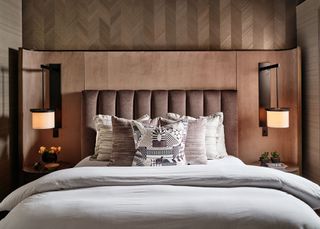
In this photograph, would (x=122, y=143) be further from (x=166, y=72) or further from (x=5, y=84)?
(x=5, y=84)

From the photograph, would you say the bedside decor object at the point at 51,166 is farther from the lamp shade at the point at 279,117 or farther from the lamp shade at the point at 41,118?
the lamp shade at the point at 279,117

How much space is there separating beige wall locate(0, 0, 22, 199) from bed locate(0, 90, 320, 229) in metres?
1.49

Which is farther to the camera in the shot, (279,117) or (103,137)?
(279,117)

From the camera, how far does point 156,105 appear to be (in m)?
3.78

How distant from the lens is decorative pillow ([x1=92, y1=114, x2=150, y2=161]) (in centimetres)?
331

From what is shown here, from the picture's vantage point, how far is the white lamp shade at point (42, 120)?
3.55 meters

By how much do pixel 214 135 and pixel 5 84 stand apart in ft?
6.88

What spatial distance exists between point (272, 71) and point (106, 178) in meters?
2.35

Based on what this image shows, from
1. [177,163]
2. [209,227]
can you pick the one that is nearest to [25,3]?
[177,163]

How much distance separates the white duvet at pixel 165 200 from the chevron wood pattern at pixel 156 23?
1.92 metres

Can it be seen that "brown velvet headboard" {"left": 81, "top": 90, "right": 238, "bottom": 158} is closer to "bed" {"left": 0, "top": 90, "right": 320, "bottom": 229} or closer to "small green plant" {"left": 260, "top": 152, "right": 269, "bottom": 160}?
"small green plant" {"left": 260, "top": 152, "right": 269, "bottom": 160}

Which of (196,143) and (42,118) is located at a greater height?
(42,118)

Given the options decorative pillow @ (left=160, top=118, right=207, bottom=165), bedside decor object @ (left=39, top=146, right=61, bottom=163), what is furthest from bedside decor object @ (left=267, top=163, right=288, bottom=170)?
bedside decor object @ (left=39, top=146, right=61, bottom=163)

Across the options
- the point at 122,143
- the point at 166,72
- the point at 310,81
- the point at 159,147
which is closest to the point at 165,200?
the point at 159,147
